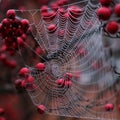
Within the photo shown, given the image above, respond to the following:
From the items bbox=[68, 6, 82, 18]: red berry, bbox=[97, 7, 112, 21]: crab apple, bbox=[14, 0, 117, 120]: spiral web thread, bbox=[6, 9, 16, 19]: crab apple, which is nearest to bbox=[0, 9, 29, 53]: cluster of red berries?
bbox=[6, 9, 16, 19]: crab apple

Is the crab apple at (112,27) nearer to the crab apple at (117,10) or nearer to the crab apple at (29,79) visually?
the crab apple at (117,10)

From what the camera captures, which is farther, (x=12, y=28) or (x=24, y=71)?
(x=24, y=71)

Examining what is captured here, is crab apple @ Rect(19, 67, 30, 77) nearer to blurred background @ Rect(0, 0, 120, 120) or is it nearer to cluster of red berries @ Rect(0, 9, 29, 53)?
cluster of red berries @ Rect(0, 9, 29, 53)

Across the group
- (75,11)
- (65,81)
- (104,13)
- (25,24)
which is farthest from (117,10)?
(65,81)

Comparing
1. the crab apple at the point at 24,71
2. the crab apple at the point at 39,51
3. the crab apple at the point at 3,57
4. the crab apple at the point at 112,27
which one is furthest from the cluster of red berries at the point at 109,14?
the crab apple at the point at 3,57

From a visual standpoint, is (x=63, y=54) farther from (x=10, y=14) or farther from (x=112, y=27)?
(x=112, y=27)

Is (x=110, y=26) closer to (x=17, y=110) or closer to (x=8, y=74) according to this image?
(x=8, y=74)
